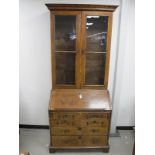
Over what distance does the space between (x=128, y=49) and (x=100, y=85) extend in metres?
0.74

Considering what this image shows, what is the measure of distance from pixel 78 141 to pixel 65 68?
1.04 m

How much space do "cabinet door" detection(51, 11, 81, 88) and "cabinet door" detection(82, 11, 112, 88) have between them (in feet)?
0.34

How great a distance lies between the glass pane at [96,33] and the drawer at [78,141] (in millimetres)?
1216

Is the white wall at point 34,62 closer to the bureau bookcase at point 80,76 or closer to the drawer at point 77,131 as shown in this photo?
the bureau bookcase at point 80,76

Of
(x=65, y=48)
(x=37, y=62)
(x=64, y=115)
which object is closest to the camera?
(x=64, y=115)

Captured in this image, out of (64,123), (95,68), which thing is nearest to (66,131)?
(64,123)

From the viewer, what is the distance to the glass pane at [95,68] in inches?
104

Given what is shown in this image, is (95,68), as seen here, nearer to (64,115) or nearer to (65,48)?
(65,48)

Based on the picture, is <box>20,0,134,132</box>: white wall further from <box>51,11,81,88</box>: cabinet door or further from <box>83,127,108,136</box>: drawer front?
<box>83,127,108,136</box>: drawer front

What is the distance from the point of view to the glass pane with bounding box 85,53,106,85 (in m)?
2.65

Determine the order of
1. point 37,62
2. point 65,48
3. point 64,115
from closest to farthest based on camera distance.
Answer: point 64,115
point 65,48
point 37,62

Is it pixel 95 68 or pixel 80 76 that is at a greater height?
pixel 95 68

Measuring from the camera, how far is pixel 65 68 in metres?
2.70
